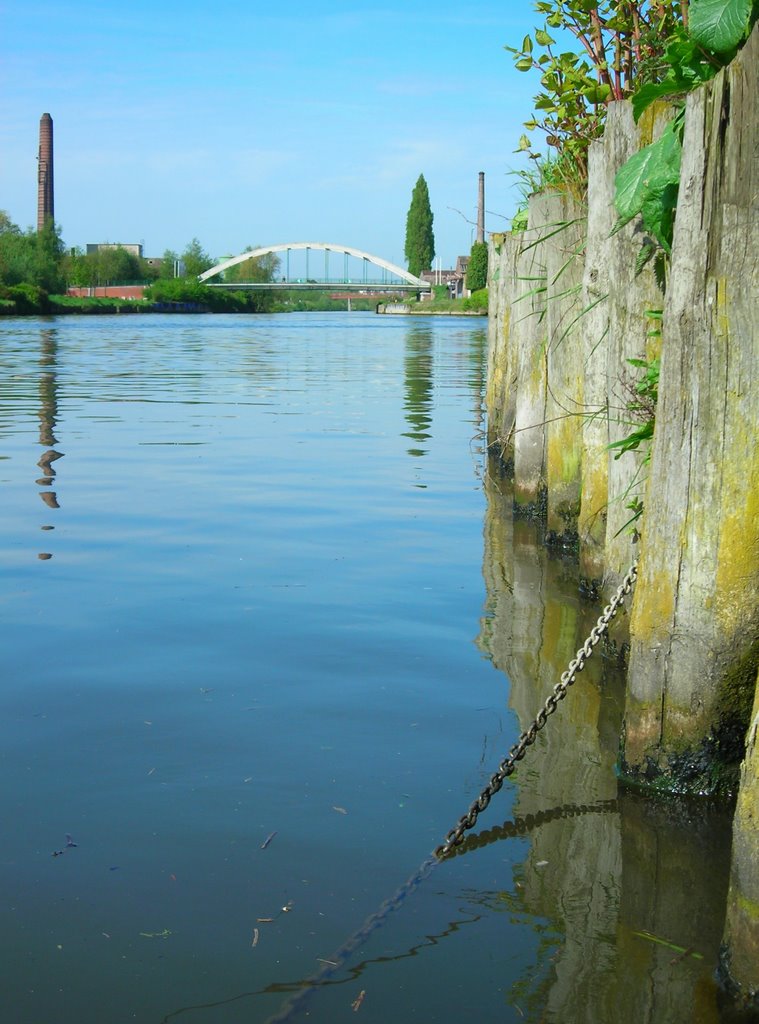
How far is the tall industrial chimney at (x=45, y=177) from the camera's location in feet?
389

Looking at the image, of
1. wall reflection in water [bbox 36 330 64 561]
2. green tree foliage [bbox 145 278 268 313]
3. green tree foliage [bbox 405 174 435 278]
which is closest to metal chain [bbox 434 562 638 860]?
wall reflection in water [bbox 36 330 64 561]

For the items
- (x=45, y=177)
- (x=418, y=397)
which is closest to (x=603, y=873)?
(x=418, y=397)

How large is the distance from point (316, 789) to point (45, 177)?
123053 mm

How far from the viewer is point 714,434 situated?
3.97 metres

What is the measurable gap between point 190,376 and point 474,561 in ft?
63.0

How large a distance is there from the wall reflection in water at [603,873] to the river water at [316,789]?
0.4 inches

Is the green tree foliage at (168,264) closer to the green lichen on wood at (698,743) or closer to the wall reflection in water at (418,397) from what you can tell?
the wall reflection in water at (418,397)

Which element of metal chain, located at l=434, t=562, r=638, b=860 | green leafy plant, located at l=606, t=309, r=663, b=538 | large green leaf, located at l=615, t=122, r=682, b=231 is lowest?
metal chain, located at l=434, t=562, r=638, b=860

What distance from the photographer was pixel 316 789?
4438mm

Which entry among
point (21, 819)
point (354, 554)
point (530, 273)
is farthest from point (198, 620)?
point (530, 273)

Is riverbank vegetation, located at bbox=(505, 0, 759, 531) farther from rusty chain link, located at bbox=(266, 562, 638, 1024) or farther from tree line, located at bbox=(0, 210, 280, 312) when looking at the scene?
tree line, located at bbox=(0, 210, 280, 312)

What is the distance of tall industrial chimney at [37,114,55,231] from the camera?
119 meters

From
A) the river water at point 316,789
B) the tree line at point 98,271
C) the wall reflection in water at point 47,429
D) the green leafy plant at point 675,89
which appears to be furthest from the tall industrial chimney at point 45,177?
the green leafy plant at point 675,89

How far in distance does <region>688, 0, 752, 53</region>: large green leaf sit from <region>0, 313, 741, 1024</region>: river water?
8.07 feet
